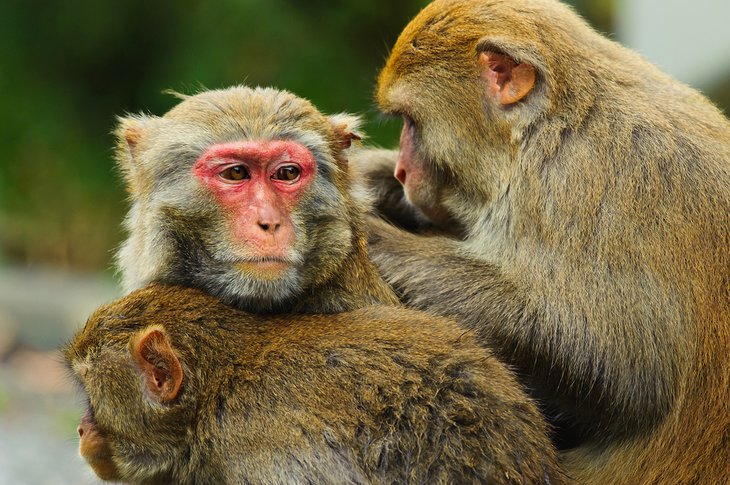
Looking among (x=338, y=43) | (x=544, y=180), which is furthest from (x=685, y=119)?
(x=338, y=43)

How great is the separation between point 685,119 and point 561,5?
110 centimetres

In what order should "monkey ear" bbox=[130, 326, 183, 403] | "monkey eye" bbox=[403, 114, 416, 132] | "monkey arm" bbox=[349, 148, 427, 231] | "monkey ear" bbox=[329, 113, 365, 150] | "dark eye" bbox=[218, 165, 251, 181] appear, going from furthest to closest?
"monkey arm" bbox=[349, 148, 427, 231] → "monkey eye" bbox=[403, 114, 416, 132] → "monkey ear" bbox=[329, 113, 365, 150] → "dark eye" bbox=[218, 165, 251, 181] → "monkey ear" bbox=[130, 326, 183, 403]

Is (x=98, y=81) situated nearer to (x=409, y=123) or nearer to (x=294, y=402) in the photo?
(x=409, y=123)

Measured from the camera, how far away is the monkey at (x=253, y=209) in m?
5.05

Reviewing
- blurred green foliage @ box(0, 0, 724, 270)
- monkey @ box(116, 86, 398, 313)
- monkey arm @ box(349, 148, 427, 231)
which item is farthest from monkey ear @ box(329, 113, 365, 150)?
blurred green foliage @ box(0, 0, 724, 270)

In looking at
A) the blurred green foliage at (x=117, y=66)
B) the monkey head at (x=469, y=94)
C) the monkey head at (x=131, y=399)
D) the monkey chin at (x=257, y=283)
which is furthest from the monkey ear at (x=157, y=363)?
the blurred green foliage at (x=117, y=66)

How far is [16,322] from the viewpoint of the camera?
1397 centimetres

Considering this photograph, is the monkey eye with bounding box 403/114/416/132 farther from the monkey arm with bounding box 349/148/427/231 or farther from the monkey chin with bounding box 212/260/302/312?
the monkey chin with bounding box 212/260/302/312

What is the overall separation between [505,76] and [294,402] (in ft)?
7.10

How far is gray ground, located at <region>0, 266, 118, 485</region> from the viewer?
8859mm

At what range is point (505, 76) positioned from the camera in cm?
574

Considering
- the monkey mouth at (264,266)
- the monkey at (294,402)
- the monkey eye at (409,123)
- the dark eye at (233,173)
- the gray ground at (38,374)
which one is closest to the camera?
the monkey at (294,402)

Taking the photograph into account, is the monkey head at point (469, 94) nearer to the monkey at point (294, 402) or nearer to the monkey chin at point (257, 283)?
the monkey at point (294, 402)

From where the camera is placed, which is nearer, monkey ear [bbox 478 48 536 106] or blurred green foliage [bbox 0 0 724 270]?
monkey ear [bbox 478 48 536 106]
